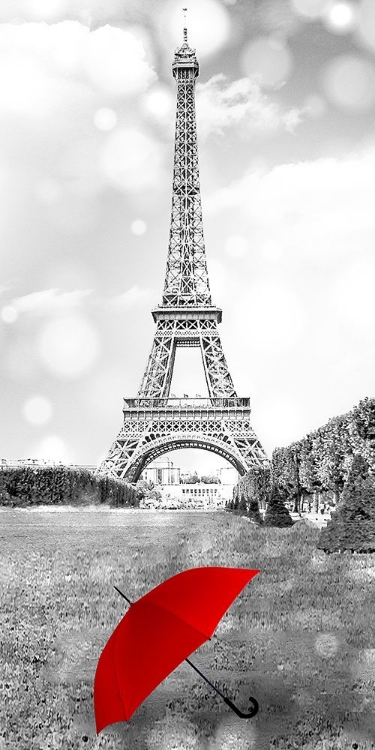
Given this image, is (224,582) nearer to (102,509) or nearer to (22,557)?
(22,557)

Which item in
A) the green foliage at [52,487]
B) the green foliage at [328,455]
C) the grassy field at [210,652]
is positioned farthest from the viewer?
the green foliage at [52,487]

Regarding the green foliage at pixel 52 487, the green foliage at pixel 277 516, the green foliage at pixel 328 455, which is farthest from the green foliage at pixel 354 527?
the green foliage at pixel 52 487

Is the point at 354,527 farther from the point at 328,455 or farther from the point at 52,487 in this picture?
the point at 52,487

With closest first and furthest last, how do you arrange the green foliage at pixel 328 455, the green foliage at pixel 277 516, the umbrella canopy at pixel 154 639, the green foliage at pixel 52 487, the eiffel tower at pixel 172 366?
the umbrella canopy at pixel 154 639
the green foliage at pixel 277 516
the green foliage at pixel 328 455
the green foliage at pixel 52 487
the eiffel tower at pixel 172 366

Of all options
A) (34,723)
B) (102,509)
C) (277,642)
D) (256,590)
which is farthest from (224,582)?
(102,509)

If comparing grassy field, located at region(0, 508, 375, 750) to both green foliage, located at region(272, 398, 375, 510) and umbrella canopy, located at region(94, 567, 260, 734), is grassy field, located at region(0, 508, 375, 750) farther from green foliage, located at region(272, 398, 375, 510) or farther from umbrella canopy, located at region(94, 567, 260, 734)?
green foliage, located at region(272, 398, 375, 510)

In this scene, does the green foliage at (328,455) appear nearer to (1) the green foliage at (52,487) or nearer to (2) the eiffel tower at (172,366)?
(2) the eiffel tower at (172,366)

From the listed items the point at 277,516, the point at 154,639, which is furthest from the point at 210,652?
the point at 277,516
